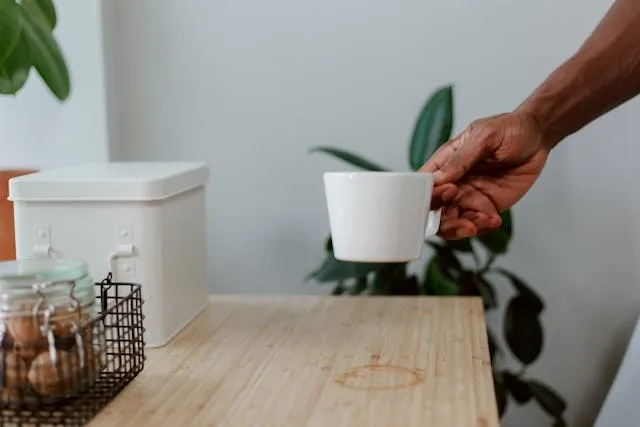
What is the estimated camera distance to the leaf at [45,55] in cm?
102

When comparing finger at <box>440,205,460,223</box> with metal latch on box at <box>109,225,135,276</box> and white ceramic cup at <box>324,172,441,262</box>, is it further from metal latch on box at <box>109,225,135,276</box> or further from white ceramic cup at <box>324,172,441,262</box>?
metal latch on box at <box>109,225,135,276</box>

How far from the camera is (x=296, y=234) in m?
1.54

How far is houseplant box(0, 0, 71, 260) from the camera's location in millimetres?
943

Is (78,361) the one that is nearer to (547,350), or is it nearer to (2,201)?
(2,201)

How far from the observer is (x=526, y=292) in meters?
1.39

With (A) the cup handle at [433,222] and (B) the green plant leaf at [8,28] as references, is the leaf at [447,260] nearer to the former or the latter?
(A) the cup handle at [433,222]

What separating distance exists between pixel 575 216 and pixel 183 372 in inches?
34.5

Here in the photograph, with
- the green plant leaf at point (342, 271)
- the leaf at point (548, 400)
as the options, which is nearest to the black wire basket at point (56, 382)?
the green plant leaf at point (342, 271)

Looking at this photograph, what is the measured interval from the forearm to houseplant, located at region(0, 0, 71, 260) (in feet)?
1.89

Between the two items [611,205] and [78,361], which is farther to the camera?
[611,205]

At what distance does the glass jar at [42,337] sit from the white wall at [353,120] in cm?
81

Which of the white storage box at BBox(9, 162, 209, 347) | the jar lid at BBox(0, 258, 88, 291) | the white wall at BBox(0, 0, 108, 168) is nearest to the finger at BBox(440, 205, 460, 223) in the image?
the white storage box at BBox(9, 162, 209, 347)

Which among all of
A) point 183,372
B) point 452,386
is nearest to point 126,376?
point 183,372

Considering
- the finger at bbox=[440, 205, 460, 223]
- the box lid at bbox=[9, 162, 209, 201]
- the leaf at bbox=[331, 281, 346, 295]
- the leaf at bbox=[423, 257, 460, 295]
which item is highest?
the box lid at bbox=[9, 162, 209, 201]
